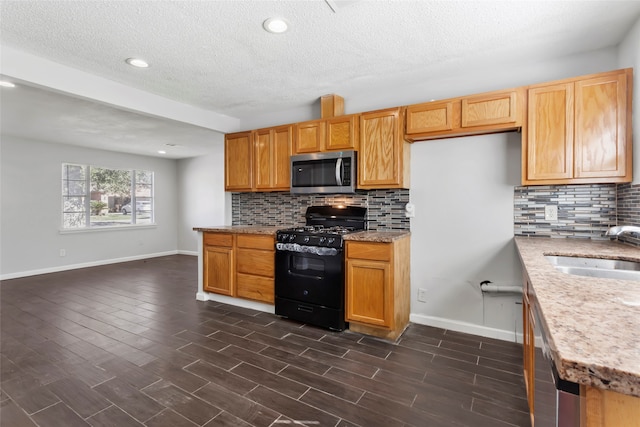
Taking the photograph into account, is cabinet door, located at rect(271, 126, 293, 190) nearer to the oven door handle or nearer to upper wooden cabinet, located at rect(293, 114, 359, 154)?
upper wooden cabinet, located at rect(293, 114, 359, 154)

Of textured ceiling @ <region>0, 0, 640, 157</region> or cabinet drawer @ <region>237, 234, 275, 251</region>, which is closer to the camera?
textured ceiling @ <region>0, 0, 640, 157</region>

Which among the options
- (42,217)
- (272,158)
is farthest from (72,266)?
(272,158)

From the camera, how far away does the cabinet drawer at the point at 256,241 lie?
11.2 ft

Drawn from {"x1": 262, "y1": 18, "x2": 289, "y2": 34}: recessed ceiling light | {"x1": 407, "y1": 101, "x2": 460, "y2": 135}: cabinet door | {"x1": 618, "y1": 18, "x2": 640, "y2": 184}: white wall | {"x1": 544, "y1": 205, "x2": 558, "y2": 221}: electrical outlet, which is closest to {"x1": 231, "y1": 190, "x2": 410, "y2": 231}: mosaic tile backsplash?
{"x1": 407, "y1": 101, "x2": 460, "y2": 135}: cabinet door

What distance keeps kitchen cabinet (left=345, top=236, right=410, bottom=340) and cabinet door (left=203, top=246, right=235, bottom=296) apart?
1.52 metres

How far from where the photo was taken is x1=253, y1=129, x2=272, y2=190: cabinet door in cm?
380

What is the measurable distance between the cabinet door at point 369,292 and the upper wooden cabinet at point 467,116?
126 centimetres

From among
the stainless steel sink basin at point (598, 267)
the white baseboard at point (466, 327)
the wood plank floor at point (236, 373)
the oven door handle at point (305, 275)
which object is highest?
the stainless steel sink basin at point (598, 267)

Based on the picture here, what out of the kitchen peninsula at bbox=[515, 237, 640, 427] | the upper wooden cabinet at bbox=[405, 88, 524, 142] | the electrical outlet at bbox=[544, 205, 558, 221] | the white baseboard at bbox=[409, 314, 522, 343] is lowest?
the white baseboard at bbox=[409, 314, 522, 343]

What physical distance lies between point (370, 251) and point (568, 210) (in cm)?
163

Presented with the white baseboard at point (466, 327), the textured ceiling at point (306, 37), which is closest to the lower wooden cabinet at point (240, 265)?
the white baseboard at point (466, 327)

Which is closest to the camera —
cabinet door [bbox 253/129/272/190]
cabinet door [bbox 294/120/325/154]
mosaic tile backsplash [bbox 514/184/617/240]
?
mosaic tile backsplash [bbox 514/184/617/240]

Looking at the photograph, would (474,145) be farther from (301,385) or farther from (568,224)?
(301,385)

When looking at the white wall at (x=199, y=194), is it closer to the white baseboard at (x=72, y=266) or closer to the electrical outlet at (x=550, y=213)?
the white baseboard at (x=72, y=266)
